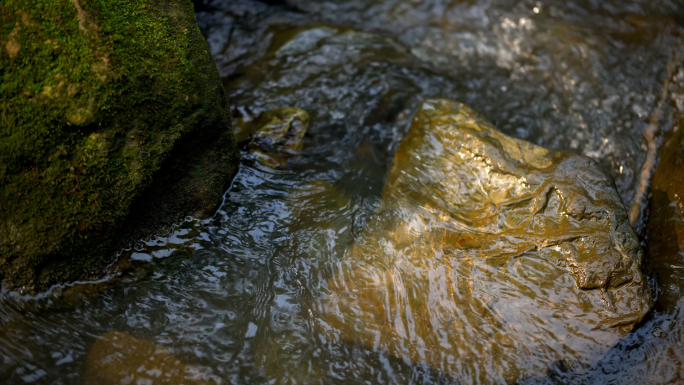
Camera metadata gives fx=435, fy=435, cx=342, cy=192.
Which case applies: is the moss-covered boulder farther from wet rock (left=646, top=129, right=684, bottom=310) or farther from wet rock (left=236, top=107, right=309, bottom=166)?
wet rock (left=646, top=129, right=684, bottom=310)

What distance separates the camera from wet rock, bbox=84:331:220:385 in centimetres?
244

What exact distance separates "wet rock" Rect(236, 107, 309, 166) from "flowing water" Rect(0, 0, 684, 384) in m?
0.10

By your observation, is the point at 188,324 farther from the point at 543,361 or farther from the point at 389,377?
the point at 543,361

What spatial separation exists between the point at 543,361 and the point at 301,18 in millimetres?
4585

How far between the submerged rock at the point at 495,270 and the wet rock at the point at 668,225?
0.39 m

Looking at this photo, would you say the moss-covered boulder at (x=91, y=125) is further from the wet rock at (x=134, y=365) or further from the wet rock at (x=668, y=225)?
the wet rock at (x=668, y=225)

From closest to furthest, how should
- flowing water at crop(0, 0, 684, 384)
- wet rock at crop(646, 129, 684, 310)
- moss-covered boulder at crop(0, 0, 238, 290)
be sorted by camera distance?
moss-covered boulder at crop(0, 0, 238, 290), flowing water at crop(0, 0, 684, 384), wet rock at crop(646, 129, 684, 310)

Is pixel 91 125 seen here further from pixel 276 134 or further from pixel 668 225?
pixel 668 225

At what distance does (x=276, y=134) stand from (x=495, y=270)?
214 cm

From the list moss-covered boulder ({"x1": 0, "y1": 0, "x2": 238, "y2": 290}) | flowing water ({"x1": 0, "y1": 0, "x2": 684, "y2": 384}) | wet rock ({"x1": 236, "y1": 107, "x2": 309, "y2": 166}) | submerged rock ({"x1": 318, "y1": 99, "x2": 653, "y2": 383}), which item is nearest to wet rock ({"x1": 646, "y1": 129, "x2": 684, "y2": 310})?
flowing water ({"x1": 0, "y1": 0, "x2": 684, "y2": 384})

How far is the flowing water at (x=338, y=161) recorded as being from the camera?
103 inches

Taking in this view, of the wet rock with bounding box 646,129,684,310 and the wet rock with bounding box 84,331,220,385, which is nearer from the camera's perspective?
the wet rock with bounding box 84,331,220,385

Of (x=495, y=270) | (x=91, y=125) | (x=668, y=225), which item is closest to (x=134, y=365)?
(x=91, y=125)

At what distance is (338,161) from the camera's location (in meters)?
3.83
